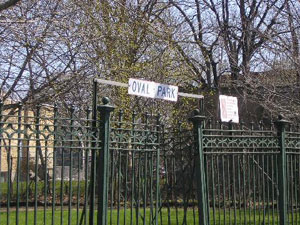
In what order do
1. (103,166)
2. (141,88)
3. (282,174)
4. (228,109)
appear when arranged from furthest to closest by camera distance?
(282,174) < (228,109) < (141,88) < (103,166)

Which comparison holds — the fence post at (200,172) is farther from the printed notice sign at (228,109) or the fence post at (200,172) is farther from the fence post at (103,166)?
the fence post at (103,166)

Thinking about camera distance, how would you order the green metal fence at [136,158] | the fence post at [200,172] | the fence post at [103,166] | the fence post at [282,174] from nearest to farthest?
1. the green metal fence at [136,158]
2. the fence post at [103,166]
3. the fence post at [200,172]
4. the fence post at [282,174]

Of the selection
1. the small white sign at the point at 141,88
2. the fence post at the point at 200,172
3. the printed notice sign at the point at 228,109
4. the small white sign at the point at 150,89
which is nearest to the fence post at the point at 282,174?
the printed notice sign at the point at 228,109

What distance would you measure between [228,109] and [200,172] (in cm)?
127

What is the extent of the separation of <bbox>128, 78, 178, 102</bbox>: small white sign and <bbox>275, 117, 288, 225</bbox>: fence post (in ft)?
5.94

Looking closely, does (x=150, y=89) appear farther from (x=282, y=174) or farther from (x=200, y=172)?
(x=282, y=174)

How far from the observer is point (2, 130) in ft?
18.1

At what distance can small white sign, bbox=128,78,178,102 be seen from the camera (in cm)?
684

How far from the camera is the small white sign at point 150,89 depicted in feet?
22.5

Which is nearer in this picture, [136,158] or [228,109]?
[136,158]

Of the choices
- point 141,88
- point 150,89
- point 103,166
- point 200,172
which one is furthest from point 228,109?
point 103,166

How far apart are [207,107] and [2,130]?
15.7 metres

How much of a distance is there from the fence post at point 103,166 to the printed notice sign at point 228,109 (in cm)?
204

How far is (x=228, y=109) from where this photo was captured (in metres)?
7.80
